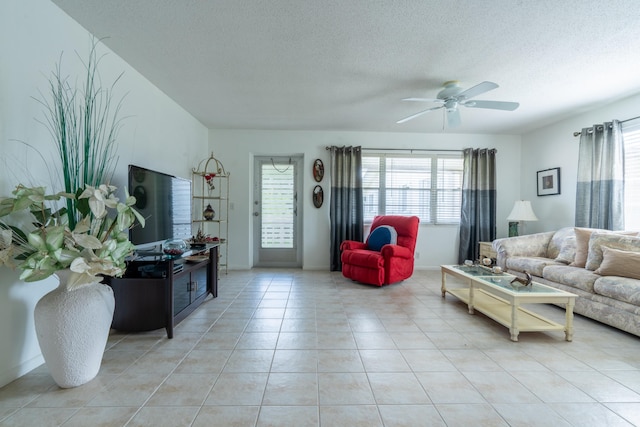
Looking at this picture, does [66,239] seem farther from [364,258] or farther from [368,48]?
[364,258]

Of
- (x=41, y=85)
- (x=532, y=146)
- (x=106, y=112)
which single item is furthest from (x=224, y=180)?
(x=532, y=146)

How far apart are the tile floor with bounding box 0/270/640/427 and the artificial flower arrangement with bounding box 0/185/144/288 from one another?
0.68 meters

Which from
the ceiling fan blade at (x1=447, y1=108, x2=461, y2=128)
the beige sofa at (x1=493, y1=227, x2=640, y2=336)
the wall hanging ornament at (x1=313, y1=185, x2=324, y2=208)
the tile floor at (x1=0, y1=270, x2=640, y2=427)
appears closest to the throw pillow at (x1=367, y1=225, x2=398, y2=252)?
the wall hanging ornament at (x1=313, y1=185, x2=324, y2=208)

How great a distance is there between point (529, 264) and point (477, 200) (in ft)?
5.27

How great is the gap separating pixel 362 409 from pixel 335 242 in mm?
3273

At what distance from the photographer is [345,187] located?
4680 mm

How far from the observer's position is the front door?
4.94 metres

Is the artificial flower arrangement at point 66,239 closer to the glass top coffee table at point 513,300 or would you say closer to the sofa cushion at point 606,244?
the glass top coffee table at point 513,300

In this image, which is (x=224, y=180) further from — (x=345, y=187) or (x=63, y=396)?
(x=63, y=396)

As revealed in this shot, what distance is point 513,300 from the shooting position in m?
2.24

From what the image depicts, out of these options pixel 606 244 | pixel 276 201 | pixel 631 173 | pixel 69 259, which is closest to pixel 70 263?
pixel 69 259

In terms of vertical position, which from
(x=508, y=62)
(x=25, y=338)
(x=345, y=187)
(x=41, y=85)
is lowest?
(x=25, y=338)

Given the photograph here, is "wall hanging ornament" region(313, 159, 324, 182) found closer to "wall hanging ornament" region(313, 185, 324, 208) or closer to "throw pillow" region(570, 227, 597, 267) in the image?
"wall hanging ornament" region(313, 185, 324, 208)

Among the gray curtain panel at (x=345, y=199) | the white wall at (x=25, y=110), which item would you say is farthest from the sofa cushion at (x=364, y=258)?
the white wall at (x=25, y=110)
